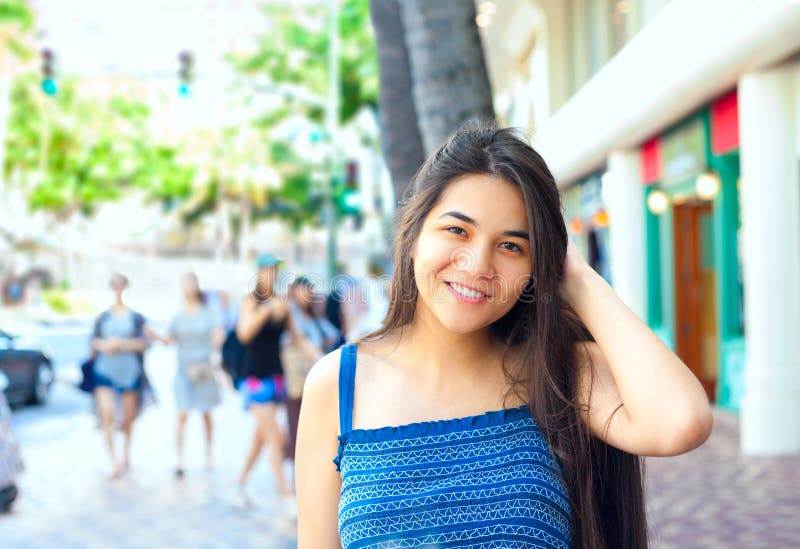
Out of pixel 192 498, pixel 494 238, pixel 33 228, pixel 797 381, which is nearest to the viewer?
pixel 494 238

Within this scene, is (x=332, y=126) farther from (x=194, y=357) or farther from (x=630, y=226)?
(x=194, y=357)

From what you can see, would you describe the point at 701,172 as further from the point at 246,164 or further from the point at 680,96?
the point at 246,164

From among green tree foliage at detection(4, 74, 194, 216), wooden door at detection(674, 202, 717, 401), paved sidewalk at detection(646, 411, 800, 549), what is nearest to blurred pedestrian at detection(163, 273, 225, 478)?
paved sidewalk at detection(646, 411, 800, 549)

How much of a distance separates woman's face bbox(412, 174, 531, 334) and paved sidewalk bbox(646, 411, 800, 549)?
3.31 metres

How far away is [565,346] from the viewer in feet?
6.88

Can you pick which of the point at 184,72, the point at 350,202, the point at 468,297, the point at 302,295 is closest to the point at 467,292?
the point at 468,297

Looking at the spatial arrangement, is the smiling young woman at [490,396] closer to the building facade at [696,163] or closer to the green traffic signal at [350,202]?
the building facade at [696,163]

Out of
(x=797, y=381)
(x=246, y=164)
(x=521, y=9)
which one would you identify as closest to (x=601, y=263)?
(x=521, y=9)

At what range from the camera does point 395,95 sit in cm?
500

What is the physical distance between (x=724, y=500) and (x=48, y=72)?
44.5ft

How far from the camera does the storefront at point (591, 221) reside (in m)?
15.8

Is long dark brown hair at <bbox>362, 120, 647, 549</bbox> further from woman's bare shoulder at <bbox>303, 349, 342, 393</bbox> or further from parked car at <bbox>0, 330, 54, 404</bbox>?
parked car at <bbox>0, 330, 54, 404</bbox>

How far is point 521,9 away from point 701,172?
22.8 feet

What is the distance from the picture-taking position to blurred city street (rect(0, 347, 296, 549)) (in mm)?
6348
